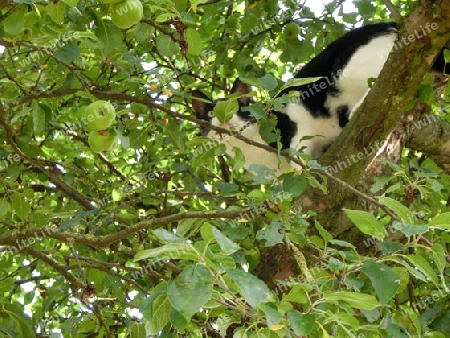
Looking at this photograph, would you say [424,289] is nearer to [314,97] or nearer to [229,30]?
[314,97]

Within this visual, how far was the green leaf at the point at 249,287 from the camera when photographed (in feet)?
4.16

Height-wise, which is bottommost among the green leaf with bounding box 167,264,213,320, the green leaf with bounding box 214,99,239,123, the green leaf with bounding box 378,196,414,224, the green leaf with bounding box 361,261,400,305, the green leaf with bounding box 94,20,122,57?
the green leaf with bounding box 361,261,400,305

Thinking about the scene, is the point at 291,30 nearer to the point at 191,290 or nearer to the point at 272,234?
the point at 272,234

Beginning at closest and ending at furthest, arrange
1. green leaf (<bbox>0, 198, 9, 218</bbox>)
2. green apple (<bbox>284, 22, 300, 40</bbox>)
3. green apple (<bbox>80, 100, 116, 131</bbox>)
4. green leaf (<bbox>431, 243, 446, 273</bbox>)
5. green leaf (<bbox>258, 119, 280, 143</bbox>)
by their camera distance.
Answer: green leaf (<bbox>431, 243, 446, 273</bbox>), green apple (<bbox>80, 100, 116, 131</bbox>), green leaf (<bbox>258, 119, 280, 143</bbox>), green leaf (<bbox>0, 198, 9, 218</bbox>), green apple (<bbox>284, 22, 300, 40</bbox>)

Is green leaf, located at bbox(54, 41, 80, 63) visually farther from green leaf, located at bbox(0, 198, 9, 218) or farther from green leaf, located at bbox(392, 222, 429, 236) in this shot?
green leaf, located at bbox(392, 222, 429, 236)

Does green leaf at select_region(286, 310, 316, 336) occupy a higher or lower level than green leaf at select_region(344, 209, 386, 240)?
lower

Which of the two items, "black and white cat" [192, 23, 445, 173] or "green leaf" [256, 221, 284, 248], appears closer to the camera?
"green leaf" [256, 221, 284, 248]

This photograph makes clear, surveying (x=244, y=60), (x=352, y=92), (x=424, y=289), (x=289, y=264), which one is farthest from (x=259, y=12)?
(x=424, y=289)

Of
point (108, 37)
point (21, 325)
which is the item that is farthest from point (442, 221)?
point (21, 325)

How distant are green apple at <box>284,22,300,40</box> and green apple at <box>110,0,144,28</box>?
2098mm

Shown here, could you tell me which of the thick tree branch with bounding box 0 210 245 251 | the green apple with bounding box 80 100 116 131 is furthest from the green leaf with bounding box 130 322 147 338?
the green apple with bounding box 80 100 116 131

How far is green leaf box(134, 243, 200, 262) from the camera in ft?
4.14

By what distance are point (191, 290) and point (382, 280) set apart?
505mm

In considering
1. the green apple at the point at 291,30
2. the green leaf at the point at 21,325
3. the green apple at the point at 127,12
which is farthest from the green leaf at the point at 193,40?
the green apple at the point at 291,30
